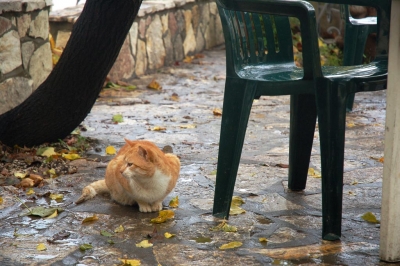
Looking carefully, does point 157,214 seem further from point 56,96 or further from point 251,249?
point 56,96

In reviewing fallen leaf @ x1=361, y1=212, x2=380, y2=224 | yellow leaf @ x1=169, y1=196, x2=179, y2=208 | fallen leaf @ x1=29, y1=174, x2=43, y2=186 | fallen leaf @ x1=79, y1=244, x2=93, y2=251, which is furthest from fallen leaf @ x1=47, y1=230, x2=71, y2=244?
fallen leaf @ x1=361, y1=212, x2=380, y2=224

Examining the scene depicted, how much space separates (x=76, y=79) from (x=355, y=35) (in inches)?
110

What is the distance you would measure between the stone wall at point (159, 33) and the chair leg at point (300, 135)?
13.1 ft

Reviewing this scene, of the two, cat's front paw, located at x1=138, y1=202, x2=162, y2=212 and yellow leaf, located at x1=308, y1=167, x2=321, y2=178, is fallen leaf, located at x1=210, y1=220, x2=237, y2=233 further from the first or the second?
yellow leaf, located at x1=308, y1=167, x2=321, y2=178

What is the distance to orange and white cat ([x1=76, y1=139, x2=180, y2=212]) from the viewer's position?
138 inches

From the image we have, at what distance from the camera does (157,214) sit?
363 centimetres

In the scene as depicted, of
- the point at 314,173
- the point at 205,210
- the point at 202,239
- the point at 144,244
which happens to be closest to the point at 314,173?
the point at 314,173

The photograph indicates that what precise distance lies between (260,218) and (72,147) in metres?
1.98

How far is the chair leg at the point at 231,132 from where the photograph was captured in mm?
3332

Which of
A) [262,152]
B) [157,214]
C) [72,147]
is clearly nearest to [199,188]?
[157,214]

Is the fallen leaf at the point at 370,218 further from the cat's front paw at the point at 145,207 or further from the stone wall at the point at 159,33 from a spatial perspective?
the stone wall at the point at 159,33

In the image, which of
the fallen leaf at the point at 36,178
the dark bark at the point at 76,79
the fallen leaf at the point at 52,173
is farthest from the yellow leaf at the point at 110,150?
the fallen leaf at the point at 36,178

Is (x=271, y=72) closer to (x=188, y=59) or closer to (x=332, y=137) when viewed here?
(x=332, y=137)

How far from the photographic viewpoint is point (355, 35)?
20.1ft
